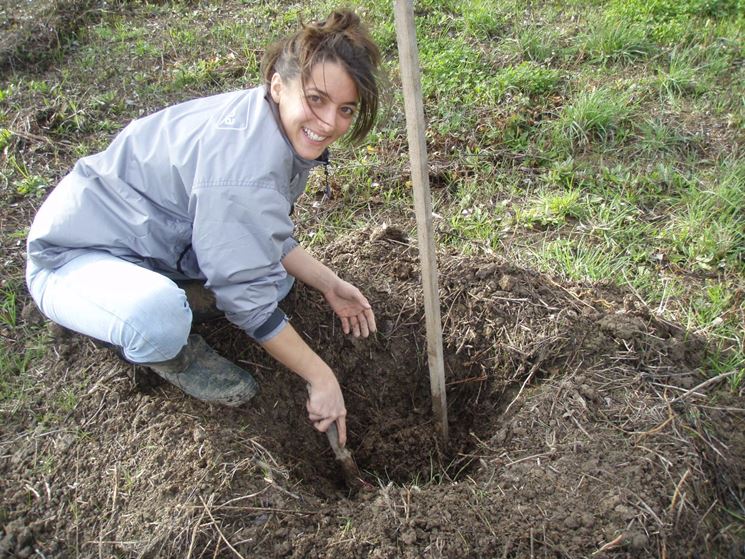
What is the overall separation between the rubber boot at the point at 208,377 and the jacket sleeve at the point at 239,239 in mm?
372

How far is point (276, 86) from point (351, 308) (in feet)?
2.79

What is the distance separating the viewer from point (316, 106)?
1763mm

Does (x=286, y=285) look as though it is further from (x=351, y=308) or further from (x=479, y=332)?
(x=479, y=332)

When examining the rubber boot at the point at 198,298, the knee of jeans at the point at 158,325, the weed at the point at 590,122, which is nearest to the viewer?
the knee of jeans at the point at 158,325

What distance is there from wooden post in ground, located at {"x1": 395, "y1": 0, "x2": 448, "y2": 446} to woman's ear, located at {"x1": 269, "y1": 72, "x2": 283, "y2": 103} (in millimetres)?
442

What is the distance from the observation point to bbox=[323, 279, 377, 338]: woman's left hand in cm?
228

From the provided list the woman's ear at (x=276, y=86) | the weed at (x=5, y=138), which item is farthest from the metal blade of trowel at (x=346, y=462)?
the weed at (x=5, y=138)

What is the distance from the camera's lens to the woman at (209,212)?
172cm

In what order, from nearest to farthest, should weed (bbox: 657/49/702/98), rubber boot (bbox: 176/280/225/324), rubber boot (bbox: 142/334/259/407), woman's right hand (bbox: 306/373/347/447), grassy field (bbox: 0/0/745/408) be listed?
woman's right hand (bbox: 306/373/347/447) < rubber boot (bbox: 142/334/259/407) < rubber boot (bbox: 176/280/225/324) < grassy field (bbox: 0/0/745/408) < weed (bbox: 657/49/702/98)

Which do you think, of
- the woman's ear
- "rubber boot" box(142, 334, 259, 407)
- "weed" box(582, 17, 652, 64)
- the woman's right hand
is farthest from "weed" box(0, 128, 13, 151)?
"weed" box(582, 17, 652, 64)

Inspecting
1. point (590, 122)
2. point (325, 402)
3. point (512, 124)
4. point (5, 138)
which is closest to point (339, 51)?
point (325, 402)

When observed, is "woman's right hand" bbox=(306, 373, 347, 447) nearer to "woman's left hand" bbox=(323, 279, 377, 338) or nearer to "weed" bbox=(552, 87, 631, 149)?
"woman's left hand" bbox=(323, 279, 377, 338)

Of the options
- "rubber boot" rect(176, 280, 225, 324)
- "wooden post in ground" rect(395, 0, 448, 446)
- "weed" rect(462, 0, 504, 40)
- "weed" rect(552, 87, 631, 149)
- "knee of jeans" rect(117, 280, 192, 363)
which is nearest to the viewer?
"wooden post in ground" rect(395, 0, 448, 446)

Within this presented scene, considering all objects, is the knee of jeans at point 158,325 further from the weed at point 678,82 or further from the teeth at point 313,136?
the weed at point 678,82
